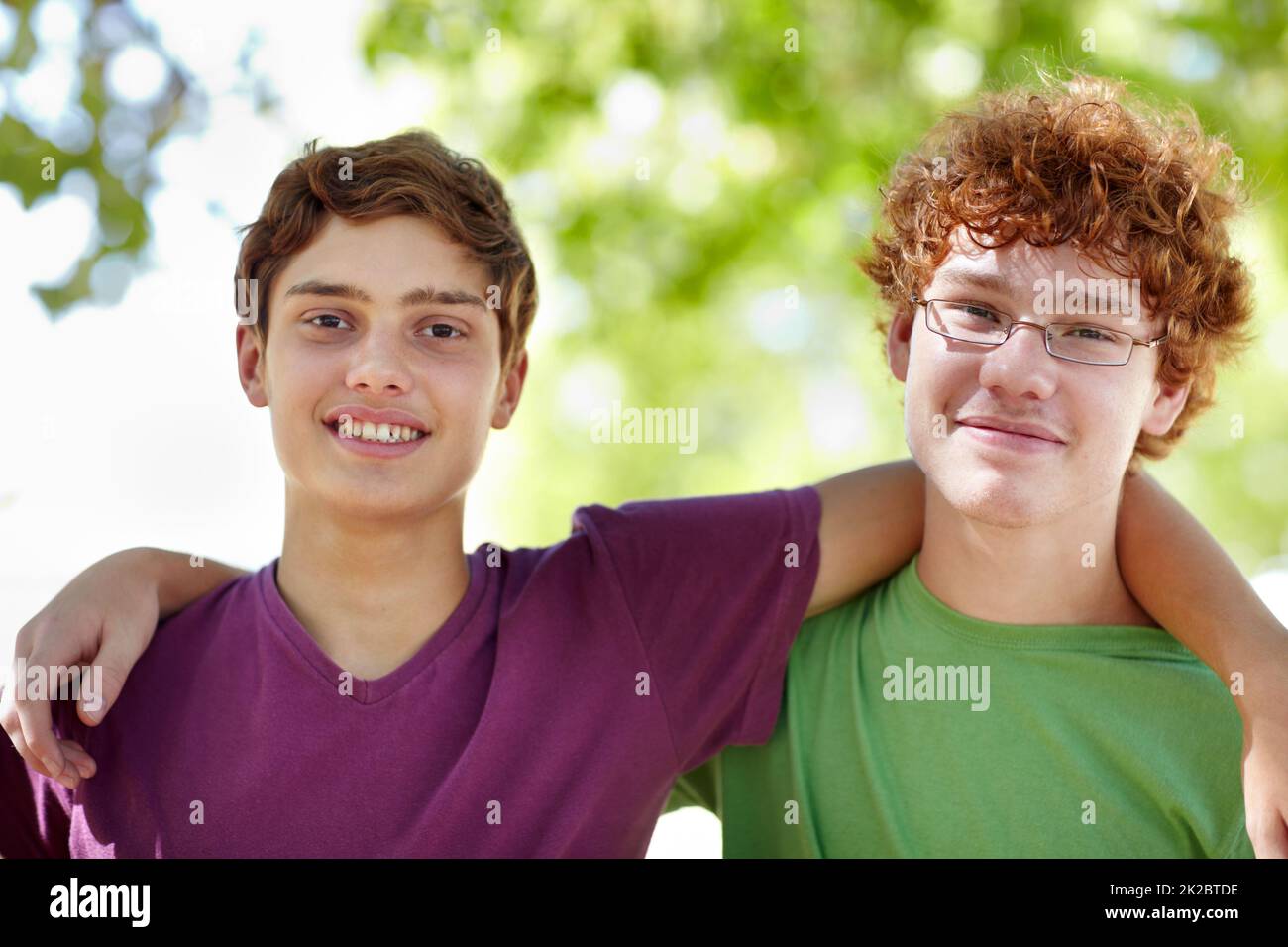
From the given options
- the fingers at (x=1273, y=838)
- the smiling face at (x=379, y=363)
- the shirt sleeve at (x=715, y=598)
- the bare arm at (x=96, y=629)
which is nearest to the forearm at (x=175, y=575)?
the bare arm at (x=96, y=629)

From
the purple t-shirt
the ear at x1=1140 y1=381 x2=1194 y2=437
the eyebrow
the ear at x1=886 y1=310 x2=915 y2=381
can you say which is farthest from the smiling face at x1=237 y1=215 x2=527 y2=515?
the ear at x1=1140 y1=381 x2=1194 y2=437

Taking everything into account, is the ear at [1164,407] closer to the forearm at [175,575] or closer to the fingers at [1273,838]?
the fingers at [1273,838]

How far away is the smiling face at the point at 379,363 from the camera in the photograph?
2.10 meters

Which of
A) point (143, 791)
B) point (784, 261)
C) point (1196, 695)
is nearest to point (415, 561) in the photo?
point (143, 791)

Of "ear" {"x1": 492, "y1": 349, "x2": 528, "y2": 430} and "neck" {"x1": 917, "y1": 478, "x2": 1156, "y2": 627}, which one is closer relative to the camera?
"neck" {"x1": 917, "y1": 478, "x2": 1156, "y2": 627}

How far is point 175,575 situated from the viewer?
2273mm

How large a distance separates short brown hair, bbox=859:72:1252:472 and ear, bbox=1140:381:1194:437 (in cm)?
3

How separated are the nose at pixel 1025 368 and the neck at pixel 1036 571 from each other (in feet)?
0.87

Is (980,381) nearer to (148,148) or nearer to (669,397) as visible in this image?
(148,148)

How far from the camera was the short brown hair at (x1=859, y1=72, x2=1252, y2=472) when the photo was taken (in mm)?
2092

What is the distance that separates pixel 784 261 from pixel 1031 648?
340 cm

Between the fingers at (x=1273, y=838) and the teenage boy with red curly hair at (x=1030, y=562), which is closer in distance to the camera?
the fingers at (x=1273, y=838)

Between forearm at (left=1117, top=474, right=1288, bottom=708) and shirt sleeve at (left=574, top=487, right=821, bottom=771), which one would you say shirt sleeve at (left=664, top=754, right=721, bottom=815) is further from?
forearm at (left=1117, top=474, right=1288, bottom=708)
